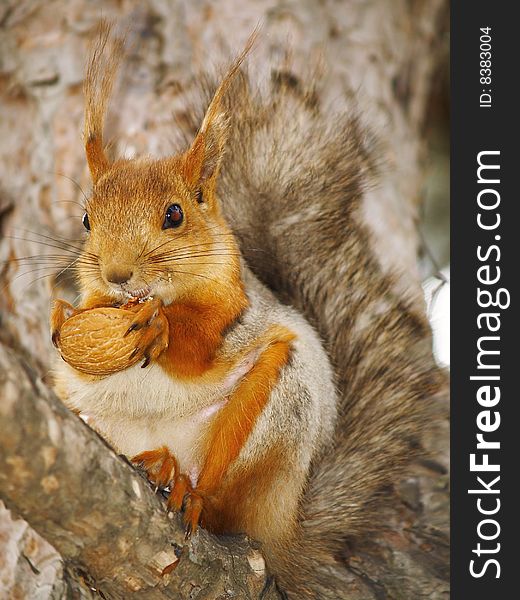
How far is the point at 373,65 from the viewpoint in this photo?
2.46 metres

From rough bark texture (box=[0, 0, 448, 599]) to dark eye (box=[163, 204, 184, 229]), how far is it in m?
0.53

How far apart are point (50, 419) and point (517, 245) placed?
1182 millimetres

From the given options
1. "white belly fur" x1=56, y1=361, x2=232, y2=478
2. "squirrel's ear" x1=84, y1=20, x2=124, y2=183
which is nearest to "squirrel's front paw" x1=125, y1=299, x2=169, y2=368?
"white belly fur" x1=56, y1=361, x2=232, y2=478

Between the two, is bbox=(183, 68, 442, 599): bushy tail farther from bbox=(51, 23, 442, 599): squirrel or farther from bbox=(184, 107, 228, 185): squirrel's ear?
bbox=(184, 107, 228, 185): squirrel's ear

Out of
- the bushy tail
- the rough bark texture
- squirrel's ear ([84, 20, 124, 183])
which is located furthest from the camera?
the rough bark texture

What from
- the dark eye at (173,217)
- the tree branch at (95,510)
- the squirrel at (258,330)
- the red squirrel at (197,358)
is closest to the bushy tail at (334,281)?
the squirrel at (258,330)

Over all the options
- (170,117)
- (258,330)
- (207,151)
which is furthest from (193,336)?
(170,117)

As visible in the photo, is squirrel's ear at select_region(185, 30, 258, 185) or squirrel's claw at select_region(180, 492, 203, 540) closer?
squirrel's claw at select_region(180, 492, 203, 540)

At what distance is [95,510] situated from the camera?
1.11m

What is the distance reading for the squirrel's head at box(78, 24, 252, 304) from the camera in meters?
1.41

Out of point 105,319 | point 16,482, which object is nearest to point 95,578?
point 16,482

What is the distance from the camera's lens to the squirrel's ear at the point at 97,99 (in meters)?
1.58

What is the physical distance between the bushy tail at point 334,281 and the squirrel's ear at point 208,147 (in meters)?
0.32

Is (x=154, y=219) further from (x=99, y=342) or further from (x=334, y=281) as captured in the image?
(x=334, y=281)
